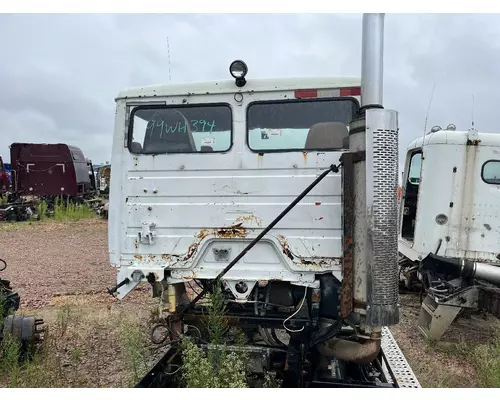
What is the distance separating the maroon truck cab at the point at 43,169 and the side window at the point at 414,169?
16.3 meters

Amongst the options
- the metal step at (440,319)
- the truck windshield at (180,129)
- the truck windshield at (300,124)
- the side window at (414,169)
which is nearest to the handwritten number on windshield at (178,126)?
the truck windshield at (180,129)

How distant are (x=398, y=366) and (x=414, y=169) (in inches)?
169

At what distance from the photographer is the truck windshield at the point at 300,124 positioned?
3.92m

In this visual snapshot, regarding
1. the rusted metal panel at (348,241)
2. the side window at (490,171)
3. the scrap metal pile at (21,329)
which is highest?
the side window at (490,171)

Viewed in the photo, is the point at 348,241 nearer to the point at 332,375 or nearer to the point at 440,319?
the point at 332,375

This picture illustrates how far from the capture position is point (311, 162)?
3.88m

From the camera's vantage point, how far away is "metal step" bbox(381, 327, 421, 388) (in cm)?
417

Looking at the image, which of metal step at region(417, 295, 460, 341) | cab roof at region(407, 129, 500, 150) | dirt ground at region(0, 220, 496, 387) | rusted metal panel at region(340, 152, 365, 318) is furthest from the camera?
cab roof at region(407, 129, 500, 150)

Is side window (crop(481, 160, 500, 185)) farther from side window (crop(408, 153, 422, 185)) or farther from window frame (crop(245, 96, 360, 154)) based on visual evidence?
window frame (crop(245, 96, 360, 154))

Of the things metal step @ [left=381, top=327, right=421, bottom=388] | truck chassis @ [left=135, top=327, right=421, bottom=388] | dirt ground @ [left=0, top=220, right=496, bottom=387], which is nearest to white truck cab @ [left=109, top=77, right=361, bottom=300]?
truck chassis @ [left=135, top=327, right=421, bottom=388]

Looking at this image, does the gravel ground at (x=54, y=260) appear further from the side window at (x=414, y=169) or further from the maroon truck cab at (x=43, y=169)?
the side window at (x=414, y=169)

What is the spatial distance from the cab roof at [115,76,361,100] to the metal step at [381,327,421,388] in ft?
9.35

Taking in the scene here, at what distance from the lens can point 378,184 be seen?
3.24 m

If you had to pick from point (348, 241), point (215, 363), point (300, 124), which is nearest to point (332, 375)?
point (215, 363)
